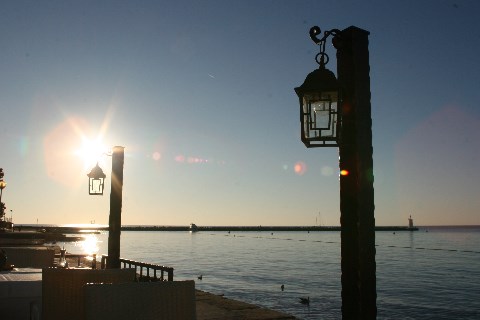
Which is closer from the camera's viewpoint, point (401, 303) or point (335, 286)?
point (401, 303)

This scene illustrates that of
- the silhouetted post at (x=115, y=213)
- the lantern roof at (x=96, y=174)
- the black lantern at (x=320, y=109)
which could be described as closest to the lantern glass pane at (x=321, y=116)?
the black lantern at (x=320, y=109)

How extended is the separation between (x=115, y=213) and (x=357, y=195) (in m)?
7.32

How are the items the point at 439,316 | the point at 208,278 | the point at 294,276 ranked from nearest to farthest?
the point at 439,316 < the point at 208,278 < the point at 294,276

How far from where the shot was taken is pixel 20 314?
4.85 m

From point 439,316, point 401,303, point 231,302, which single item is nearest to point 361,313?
point 231,302

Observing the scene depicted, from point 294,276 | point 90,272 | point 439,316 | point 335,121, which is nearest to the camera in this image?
point 335,121

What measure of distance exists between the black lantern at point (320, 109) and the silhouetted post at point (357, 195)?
0.07 metres

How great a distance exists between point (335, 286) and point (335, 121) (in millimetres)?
35170

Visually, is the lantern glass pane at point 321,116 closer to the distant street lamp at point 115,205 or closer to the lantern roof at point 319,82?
the lantern roof at point 319,82

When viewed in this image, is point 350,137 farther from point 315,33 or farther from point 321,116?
point 315,33

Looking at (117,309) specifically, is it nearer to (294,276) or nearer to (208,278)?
(208,278)

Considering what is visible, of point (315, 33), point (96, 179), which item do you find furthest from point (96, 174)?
point (315, 33)

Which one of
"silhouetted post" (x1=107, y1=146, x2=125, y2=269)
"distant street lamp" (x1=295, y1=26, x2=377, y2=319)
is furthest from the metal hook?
"silhouetted post" (x1=107, y1=146, x2=125, y2=269)

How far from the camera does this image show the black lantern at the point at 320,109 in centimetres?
309
